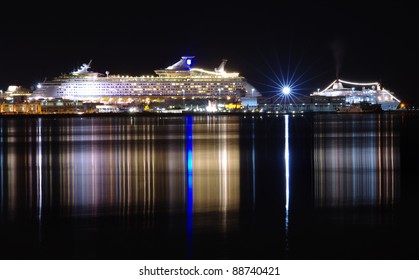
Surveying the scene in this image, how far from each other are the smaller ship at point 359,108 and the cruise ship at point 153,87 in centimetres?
1481

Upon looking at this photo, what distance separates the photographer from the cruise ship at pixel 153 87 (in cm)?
8144

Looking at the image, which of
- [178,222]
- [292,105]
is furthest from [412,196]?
[292,105]

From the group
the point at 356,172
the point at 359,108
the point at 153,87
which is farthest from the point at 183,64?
the point at 356,172

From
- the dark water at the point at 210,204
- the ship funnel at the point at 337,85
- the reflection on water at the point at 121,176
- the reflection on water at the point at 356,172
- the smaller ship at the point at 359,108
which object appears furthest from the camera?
the ship funnel at the point at 337,85

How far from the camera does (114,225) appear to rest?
35.8 ft

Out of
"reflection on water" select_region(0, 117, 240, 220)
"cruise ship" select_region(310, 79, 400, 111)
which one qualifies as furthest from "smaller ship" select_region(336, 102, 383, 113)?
"reflection on water" select_region(0, 117, 240, 220)

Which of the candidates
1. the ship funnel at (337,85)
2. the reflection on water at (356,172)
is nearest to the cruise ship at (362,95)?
the ship funnel at (337,85)

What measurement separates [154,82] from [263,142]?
55689 millimetres

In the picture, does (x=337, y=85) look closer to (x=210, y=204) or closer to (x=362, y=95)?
(x=362, y=95)

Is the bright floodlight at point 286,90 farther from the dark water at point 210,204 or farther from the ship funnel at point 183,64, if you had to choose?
the dark water at point 210,204

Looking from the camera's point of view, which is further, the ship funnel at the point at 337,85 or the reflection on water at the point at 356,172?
the ship funnel at the point at 337,85

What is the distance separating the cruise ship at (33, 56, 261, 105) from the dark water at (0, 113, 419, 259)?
58927 mm

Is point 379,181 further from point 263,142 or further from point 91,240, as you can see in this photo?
point 263,142

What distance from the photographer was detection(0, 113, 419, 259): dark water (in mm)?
9531
